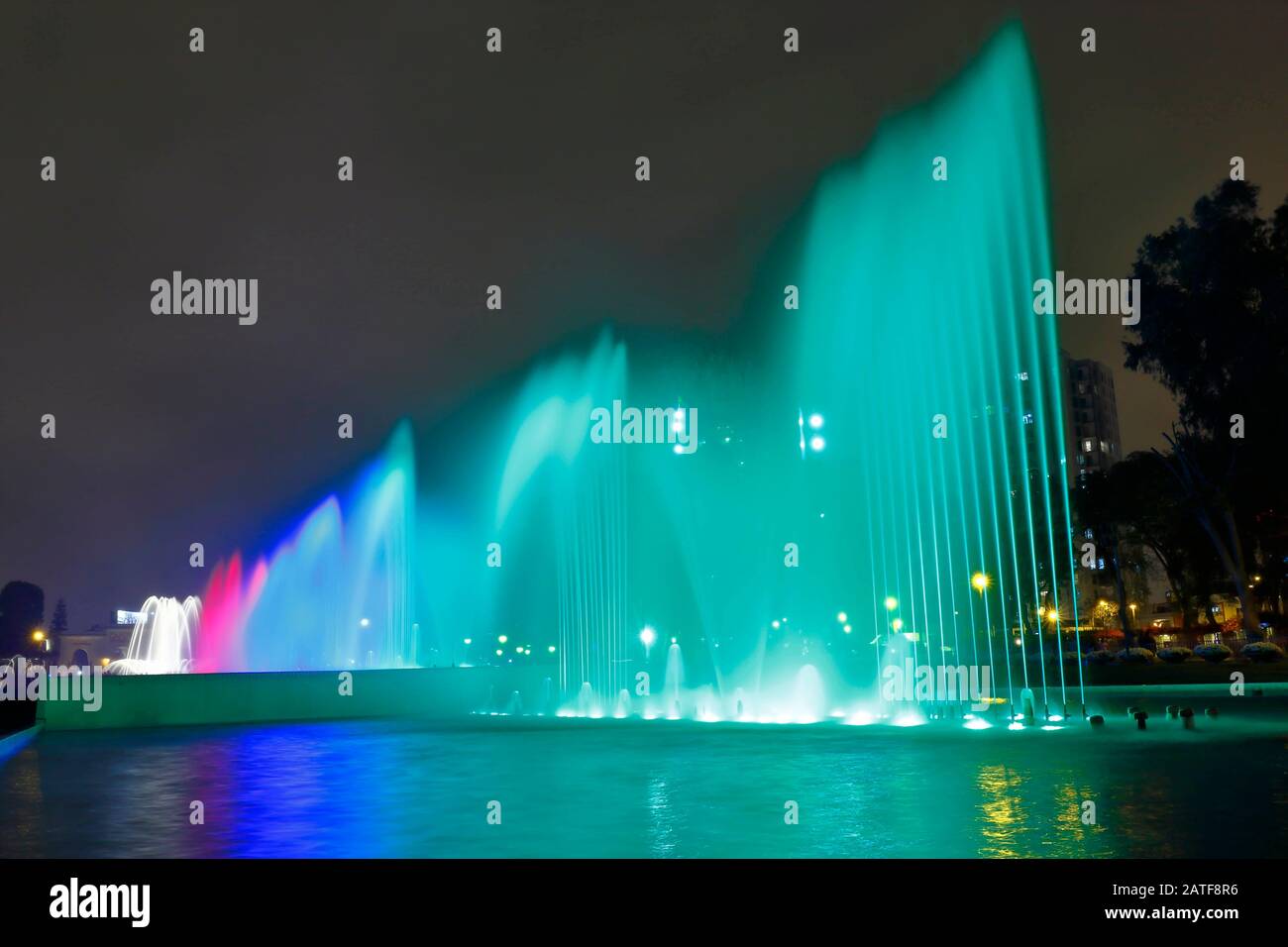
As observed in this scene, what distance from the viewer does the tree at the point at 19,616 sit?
119m

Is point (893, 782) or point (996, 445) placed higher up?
point (996, 445)

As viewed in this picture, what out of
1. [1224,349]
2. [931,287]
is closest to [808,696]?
[931,287]

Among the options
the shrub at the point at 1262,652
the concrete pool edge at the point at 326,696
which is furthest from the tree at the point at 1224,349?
the concrete pool edge at the point at 326,696

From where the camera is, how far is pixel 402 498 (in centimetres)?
3425

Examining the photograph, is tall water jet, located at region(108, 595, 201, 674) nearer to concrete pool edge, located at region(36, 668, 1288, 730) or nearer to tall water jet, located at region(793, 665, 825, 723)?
concrete pool edge, located at region(36, 668, 1288, 730)

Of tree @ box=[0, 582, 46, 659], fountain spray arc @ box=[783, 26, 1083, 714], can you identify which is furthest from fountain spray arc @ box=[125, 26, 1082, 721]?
tree @ box=[0, 582, 46, 659]

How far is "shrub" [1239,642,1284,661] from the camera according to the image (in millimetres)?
35719

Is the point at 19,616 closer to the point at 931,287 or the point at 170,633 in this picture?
the point at 170,633

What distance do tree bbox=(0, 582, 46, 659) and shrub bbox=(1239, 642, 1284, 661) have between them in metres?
118

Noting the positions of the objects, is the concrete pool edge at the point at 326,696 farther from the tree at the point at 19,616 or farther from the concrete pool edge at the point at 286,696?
the tree at the point at 19,616

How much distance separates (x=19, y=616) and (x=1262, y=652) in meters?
125
